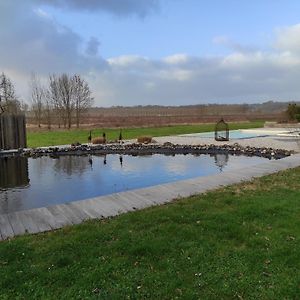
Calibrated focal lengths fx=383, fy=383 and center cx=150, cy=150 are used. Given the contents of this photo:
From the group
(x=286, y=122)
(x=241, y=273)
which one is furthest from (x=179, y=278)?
(x=286, y=122)

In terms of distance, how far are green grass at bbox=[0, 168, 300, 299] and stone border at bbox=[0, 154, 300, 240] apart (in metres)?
0.34

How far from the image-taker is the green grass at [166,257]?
9.71 ft

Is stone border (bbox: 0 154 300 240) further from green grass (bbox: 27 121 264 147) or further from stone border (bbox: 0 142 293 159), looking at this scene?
green grass (bbox: 27 121 264 147)

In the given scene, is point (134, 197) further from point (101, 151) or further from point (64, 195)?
point (101, 151)

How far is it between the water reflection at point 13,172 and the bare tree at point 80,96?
72.1 feet

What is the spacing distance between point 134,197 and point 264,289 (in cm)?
337

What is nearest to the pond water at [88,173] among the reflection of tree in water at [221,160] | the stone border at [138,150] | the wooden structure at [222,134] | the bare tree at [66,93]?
the reflection of tree in water at [221,160]

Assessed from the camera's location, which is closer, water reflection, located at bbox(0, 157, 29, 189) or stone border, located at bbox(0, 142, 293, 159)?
water reflection, located at bbox(0, 157, 29, 189)

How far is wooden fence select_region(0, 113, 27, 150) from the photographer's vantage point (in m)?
14.6

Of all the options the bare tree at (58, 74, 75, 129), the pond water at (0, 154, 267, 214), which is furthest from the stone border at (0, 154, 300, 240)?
the bare tree at (58, 74, 75, 129)

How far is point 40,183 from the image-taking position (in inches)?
345

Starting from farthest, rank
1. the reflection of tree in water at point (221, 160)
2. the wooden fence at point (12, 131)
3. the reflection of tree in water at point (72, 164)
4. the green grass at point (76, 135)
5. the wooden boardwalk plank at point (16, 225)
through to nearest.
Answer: the green grass at point (76, 135) < the wooden fence at point (12, 131) < the reflection of tree in water at point (221, 160) < the reflection of tree in water at point (72, 164) < the wooden boardwalk plank at point (16, 225)

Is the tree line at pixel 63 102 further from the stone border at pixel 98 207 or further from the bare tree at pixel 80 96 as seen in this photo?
the stone border at pixel 98 207

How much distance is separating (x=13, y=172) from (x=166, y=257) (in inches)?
318
